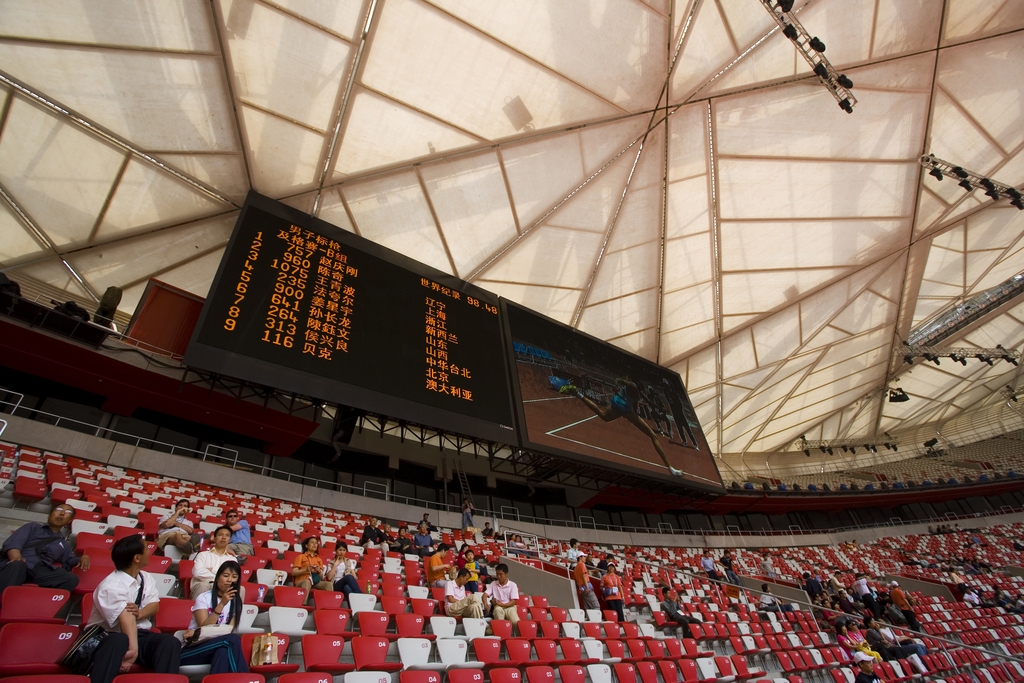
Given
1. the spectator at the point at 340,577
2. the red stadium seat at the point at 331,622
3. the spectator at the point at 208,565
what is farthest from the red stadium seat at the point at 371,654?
the spectator at the point at 340,577

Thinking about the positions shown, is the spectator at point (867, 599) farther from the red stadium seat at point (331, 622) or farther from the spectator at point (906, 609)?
the red stadium seat at point (331, 622)

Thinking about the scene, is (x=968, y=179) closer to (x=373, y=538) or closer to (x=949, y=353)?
(x=949, y=353)

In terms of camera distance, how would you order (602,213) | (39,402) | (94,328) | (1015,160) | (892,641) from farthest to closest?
(1015,160) → (602,213) → (39,402) → (94,328) → (892,641)

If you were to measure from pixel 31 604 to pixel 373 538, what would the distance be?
619 cm

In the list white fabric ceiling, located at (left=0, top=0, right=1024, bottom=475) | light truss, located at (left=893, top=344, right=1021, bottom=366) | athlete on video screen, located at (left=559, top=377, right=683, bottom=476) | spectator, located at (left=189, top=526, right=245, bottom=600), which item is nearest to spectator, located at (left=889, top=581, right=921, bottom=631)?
athlete on video screen, located at (left=559, top=377, right=683, bottom=476)

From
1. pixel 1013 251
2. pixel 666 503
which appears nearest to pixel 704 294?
pixel 666 503

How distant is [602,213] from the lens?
48.3 ft

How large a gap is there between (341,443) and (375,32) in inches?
441

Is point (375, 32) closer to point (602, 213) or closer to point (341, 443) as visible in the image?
point (602, 213)

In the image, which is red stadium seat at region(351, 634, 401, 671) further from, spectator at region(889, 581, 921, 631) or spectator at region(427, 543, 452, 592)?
spectator at region(889, 581, 921, 631)

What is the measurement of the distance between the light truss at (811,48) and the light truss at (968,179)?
18.4 feet

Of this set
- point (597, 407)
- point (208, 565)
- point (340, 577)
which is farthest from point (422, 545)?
point (208, 565)

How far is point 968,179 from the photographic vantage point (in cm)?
1520

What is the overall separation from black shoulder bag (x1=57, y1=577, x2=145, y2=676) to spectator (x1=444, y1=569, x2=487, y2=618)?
13.2ft
